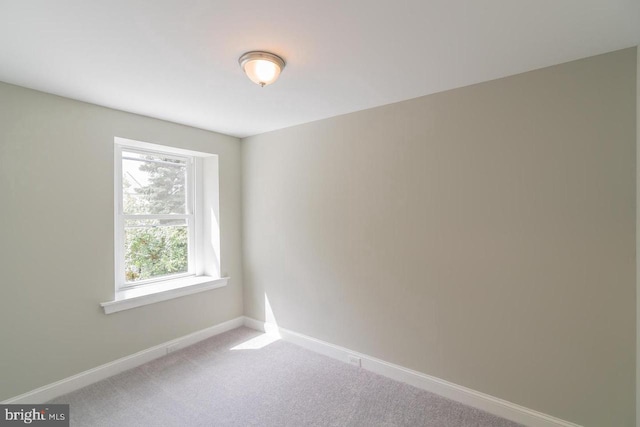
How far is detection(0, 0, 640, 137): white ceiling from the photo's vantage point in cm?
143

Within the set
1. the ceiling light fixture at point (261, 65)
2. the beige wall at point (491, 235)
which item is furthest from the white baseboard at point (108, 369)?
the ceiling light fixture at point (261, 65)

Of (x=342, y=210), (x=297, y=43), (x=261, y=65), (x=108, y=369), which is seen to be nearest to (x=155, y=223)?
(x=108, y=369)

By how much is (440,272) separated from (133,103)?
303 centimetres

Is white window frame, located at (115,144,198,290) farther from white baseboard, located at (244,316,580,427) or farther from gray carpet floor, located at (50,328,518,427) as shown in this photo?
white baseboard, located at (244,316,580,427)

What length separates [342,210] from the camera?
303 cm

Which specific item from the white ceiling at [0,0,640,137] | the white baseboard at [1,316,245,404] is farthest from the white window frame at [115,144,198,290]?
the white ceiling at [0,0,640,137]

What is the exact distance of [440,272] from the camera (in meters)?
2.46

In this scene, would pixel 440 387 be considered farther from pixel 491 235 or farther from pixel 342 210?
pixel 342 210

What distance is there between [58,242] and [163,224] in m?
1.06
